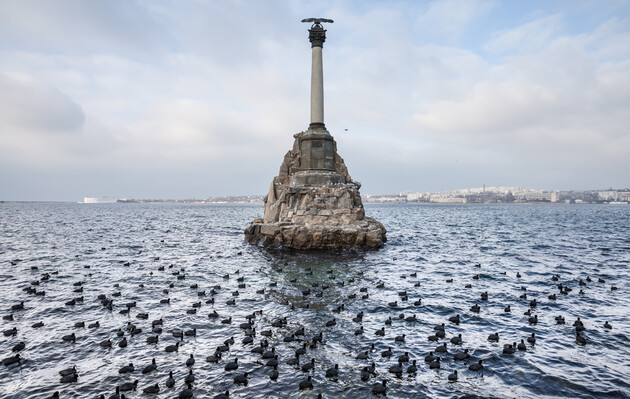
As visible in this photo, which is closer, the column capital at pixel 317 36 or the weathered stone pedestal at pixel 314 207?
the weathered stone pedestal at pixel 314 207

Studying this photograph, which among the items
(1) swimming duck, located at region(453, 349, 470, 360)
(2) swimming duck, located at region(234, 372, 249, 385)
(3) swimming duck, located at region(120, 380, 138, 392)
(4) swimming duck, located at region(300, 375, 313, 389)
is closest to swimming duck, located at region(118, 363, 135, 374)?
(3) swimming duck, located at region(120, 380, 138, 392)

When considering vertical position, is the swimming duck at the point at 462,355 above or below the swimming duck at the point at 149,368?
below

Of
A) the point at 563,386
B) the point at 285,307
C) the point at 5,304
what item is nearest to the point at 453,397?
the point at 563,386

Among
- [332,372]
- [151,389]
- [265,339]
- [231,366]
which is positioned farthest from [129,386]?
[332,372]

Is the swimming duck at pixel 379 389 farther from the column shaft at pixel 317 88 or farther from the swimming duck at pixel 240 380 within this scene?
the column shaft at pixel 317 88

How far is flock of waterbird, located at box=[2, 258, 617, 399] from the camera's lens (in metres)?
11.5

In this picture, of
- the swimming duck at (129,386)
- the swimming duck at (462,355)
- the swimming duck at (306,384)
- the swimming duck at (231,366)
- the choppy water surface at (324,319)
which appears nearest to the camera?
the swimming duck at (129,386)

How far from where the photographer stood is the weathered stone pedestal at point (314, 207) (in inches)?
1436

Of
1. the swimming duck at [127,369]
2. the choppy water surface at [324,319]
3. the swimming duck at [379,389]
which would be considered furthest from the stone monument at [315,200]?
the swimming duck at [379,389]

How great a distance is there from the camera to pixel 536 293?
21.4 metres

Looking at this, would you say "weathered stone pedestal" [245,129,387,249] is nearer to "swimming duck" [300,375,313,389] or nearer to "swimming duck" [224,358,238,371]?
"swimming duck" [224,358,238,371]

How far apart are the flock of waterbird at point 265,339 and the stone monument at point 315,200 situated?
48.8 feet

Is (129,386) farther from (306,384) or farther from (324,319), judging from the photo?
(324,319)

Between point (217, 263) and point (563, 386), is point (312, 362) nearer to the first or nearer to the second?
point (563, 386)
